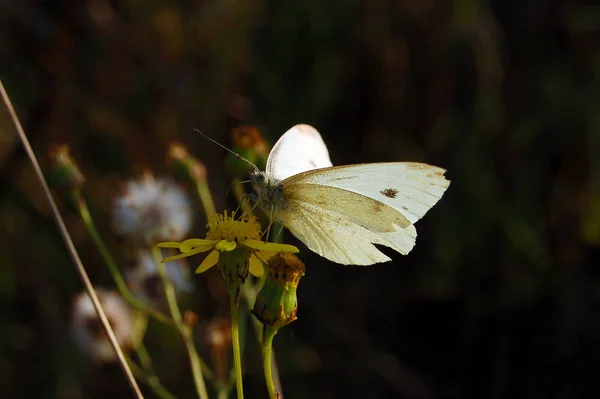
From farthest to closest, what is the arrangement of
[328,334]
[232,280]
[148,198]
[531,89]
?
[531,89] < [328,334] < [148,198] < [232,280]

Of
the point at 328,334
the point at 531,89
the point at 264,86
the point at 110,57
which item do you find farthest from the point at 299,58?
the point at 328,334

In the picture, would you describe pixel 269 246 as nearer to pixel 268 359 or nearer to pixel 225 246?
pixel 225 246

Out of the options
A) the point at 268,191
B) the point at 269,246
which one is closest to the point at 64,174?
the point at 268,191

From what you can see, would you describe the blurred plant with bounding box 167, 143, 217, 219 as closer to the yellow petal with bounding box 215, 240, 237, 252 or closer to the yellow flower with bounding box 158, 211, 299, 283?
the yellow flower with bounding box 158, 211, 299, 283

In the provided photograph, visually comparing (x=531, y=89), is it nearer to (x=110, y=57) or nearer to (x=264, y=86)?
(x=264, y=86)

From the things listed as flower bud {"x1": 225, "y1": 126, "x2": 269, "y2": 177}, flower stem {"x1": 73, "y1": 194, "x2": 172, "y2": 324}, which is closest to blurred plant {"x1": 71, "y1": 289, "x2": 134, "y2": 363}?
flower stem {"x1": 73, "y1": 194, "x2": 172, "y2": 324}

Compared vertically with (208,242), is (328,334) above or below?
below

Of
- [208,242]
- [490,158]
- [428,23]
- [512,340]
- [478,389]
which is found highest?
[428,23]
